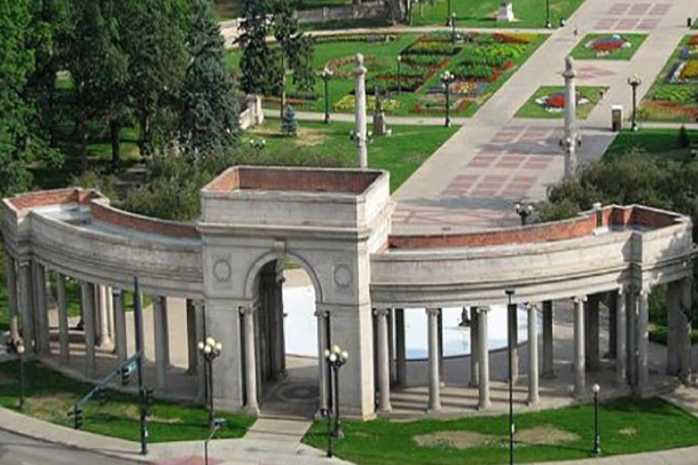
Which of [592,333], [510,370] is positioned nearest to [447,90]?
[592,333]

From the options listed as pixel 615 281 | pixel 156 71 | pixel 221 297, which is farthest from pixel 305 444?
pixel 156 71

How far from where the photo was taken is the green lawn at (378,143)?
5049 inches

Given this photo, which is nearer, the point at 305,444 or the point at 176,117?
the point at 305,444

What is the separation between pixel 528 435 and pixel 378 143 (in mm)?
60292

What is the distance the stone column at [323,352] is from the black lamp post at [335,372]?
36 centimetres

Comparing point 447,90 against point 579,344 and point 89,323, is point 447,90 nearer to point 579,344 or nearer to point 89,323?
point 89,323

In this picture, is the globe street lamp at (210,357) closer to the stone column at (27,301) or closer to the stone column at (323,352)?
the stone column at (323,352)

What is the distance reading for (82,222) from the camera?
290 feet

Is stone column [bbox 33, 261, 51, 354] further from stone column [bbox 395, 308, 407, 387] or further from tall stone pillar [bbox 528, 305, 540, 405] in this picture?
tall stone pillar [bbox 528, 305, 540, 405]

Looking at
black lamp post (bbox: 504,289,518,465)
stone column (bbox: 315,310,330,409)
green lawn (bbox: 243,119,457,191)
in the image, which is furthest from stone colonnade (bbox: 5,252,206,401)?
green lawn (bbox: 243,119,457,191)

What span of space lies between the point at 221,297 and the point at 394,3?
10336 cm

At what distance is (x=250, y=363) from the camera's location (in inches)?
3152

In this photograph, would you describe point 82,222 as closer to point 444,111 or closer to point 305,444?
point 305,444

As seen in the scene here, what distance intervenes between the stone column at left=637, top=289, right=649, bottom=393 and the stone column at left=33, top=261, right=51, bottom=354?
89.8 feet
